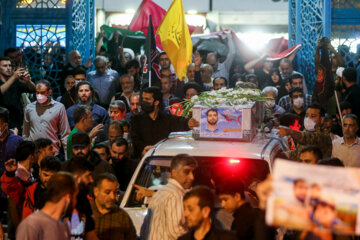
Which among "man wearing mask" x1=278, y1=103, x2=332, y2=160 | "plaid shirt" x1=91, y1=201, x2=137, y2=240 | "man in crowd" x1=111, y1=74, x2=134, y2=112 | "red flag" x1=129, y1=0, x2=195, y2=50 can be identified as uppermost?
"red flag" x1=129, y1=0, x2=195, y2=50

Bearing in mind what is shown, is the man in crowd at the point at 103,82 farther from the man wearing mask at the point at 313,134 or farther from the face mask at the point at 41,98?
the man wearing mask at the point at 313,134

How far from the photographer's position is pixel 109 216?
676 centimetres

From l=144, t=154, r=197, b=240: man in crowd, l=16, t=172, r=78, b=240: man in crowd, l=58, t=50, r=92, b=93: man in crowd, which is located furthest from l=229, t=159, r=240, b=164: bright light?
l=58, t=50, r=92, b=93: man in crowd

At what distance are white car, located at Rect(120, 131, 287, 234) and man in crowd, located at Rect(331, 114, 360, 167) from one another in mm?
1814

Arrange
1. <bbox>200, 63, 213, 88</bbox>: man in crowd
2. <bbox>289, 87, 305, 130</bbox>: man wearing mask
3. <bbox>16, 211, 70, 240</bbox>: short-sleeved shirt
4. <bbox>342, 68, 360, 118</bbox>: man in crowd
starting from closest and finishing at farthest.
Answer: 1. <bbox>16, 211, 70, 240</bbox>: short-sleeved shirt
2. <bbox>342, 68, 360, 118</bbox>: man in crowd
3. <bbox>289, 87, 305, 130</bbox>: man wearing mask
4. <bbox>200, 63, 213, 88</bbox>: man in crowd

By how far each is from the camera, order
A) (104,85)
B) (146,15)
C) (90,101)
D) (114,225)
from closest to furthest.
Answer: (114,225) < (90,101) < (104,85) < (146,15)

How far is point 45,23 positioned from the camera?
48.4ft

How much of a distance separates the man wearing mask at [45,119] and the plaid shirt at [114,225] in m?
4.59

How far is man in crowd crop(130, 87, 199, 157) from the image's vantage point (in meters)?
10.1

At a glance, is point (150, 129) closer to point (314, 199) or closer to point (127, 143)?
point (127, 143)

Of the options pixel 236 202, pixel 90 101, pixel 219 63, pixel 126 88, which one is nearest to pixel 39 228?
pixel 236 202

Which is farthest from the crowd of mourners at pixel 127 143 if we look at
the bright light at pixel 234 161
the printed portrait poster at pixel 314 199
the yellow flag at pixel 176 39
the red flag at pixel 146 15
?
the red flag at pixel 146 15

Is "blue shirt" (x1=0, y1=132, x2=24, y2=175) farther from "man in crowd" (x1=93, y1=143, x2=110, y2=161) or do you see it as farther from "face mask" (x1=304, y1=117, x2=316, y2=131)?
"face mask" (x1=304, y1=117, x2=316, y2=131)

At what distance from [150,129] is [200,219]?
4.44 meters
